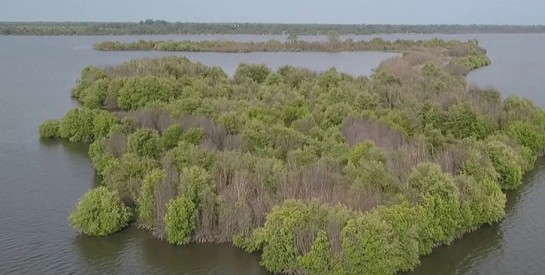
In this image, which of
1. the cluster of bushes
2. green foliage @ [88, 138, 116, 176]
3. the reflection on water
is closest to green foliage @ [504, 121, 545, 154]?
the reflection on water

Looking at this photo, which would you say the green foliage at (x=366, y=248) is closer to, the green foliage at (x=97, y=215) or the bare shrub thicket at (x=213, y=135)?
the green foliage at (x=97, y=215)

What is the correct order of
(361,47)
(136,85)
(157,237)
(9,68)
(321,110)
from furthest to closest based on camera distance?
(361,47)
(9,68)
(136,85)
(321,110)
(157,237)

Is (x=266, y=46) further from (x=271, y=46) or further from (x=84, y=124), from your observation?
(x=84, y=124)

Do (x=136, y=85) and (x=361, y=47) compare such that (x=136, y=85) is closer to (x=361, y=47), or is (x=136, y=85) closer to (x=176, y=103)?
(x=176, y=103)

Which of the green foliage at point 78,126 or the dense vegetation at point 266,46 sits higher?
the dense vegetation at point 266,46

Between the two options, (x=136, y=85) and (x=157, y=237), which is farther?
(x=136, y=85)

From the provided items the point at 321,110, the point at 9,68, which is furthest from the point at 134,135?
the point at 9,68

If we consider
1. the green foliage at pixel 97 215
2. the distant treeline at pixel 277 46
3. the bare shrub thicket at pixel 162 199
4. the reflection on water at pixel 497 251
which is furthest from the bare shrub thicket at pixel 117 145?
the distant treeline at pixel 277 46
